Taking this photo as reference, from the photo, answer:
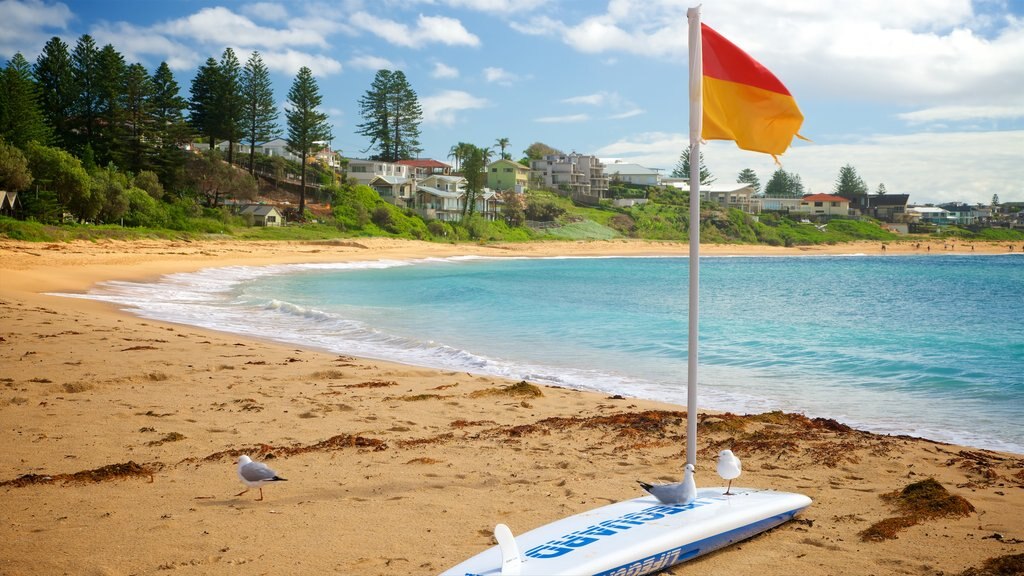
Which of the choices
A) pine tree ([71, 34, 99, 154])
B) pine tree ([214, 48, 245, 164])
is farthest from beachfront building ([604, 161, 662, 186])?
pine tree ([71, 34, 99, 154])

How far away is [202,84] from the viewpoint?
220 feet

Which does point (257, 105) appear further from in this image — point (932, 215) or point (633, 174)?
point (932, 215)

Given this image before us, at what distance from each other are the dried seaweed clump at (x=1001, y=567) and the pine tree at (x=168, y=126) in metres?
62.4

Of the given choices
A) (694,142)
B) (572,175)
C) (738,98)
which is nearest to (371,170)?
(572,175)

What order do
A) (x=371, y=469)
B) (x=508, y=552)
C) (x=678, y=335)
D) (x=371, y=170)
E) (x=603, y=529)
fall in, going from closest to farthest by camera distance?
(x=508, y=552)
(x=603, y=529)
(x=371, y=469)
(x=678, y=335)
(x=371, y=170)

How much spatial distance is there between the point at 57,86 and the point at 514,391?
211ft

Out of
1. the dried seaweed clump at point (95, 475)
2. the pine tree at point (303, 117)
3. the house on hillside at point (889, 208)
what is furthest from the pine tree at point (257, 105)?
the house on hillside at point (889, 208)

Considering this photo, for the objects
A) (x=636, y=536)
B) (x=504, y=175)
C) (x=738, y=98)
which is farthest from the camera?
(x=504, y=175)

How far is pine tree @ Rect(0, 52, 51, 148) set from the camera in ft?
155

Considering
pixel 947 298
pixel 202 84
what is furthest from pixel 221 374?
pixel 202 84

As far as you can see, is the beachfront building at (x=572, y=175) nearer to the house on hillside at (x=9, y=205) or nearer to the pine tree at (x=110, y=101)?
the pine tree at (x=110, y=101)

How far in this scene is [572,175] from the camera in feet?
A: 382

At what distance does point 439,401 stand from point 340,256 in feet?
150

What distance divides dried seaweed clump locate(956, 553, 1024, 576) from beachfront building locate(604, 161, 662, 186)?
127m
